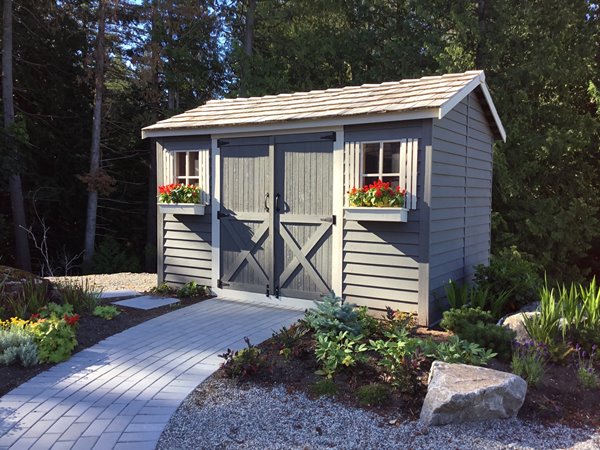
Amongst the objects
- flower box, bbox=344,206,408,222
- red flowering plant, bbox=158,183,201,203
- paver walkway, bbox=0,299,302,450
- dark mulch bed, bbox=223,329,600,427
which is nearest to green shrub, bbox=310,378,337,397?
dark mulch bed, bbox=223,329,600,427

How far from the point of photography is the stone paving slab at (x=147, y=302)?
6.89 m

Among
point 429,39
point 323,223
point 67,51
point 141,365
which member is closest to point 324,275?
point 323,223

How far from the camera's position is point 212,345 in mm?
5180

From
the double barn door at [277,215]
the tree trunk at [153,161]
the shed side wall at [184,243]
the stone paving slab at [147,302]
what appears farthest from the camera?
the tree trunk at [153,161]

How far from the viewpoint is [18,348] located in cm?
436

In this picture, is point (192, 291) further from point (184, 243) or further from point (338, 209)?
point (338, 209)

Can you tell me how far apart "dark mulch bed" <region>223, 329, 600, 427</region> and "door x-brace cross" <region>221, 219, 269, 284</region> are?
2.56 meters

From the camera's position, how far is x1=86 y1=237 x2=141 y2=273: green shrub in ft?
46.8

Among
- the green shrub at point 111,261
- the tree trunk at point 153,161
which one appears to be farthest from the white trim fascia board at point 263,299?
the tree trunk at point 153,161

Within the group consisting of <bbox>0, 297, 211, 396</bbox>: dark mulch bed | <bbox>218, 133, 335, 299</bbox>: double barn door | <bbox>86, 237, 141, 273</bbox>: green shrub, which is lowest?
<bbox>86, 237, 141, 273</bbox>: green shrub

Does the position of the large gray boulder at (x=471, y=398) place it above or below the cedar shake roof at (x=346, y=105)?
below

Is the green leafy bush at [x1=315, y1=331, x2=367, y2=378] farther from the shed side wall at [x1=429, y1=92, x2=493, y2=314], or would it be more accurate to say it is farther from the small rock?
the shed side wall at [x1=429, y1=92, x2=493, y2=314]

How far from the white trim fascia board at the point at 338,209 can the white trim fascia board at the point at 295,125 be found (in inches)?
7.8

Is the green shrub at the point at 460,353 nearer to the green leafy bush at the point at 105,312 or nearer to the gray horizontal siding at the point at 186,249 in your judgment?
the green leafy bush at the point at 105,312
